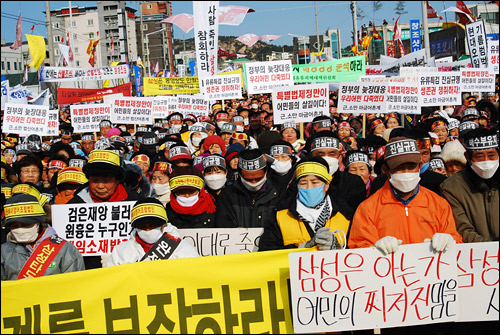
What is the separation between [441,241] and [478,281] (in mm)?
433

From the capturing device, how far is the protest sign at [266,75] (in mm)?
13859

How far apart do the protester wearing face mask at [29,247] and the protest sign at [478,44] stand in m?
14.2

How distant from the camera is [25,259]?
434cm

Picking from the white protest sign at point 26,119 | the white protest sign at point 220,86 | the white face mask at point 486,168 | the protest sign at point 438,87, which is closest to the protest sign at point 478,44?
the protest sign at point 438,87

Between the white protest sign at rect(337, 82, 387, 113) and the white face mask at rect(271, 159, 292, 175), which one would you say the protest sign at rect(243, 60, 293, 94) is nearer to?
the white protest sign at rect(337, 82, 387, 113)

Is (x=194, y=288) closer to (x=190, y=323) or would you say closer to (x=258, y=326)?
(x=190, y=323)

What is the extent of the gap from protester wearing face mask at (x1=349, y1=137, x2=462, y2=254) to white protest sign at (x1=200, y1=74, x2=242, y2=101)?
10.1m

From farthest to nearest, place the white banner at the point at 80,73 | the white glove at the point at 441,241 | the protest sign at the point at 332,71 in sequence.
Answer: the white banner at the point at 80,73, the protest sign at the point at 332,71, the white glove at the point at 441,241

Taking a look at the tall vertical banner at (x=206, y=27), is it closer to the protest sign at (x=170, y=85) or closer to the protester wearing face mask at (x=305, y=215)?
the protest sign at (x=170, y=85)

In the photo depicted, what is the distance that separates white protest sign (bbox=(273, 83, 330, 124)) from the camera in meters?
10.1

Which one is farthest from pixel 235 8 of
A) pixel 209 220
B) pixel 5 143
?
pixel 209 220

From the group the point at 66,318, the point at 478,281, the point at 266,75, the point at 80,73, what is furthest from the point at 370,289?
the point at 80,73

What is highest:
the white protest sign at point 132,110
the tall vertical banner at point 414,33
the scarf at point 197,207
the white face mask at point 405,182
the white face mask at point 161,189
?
the tall vertical banner at point 414,33

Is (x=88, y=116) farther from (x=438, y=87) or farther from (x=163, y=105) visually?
(x=438, y=87)
